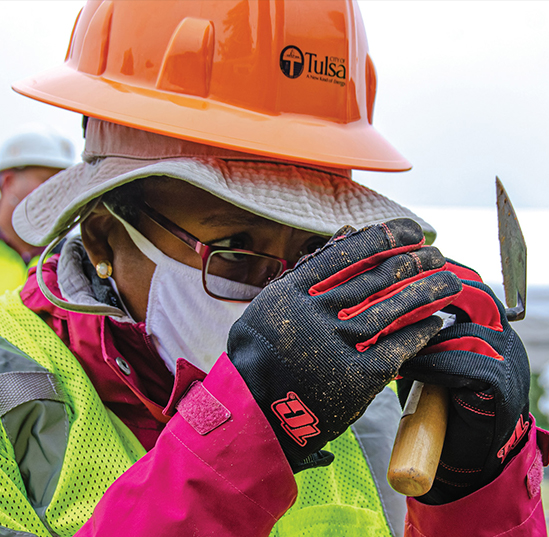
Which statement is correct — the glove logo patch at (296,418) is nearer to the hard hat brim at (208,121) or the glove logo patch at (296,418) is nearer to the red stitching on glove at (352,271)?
the red stitching on glove at (352,271)

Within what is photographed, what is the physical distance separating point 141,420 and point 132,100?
36.6 inches

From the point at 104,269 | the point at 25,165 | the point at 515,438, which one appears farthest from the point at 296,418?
the point at 25,165

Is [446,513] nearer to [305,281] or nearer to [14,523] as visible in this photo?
[305,281]

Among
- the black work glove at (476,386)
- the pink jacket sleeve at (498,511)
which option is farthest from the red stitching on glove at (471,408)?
the pink jacket sleeve at (498,511)

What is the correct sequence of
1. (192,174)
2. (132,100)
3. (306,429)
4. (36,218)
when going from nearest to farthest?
(306,429) → (192,174) → (132,100) → (36,218)

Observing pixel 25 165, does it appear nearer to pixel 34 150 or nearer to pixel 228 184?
pixel 34 150

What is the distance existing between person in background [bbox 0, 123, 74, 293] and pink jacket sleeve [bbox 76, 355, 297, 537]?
396cm

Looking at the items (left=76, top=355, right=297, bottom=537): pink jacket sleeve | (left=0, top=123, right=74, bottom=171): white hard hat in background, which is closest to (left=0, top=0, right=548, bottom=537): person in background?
(left=76, top=355, right=297, bottom=537): pink jacket sleeve

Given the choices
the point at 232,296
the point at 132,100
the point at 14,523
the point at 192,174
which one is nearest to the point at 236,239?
the point at 232,296

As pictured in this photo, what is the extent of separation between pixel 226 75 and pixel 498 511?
1343mm

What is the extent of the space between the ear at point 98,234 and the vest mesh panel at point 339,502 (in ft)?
3.13

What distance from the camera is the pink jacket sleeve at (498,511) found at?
1247mm

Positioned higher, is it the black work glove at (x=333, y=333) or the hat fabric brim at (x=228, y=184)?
the hat fabric brim at (x=228, y=184)

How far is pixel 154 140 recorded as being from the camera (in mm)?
1569
